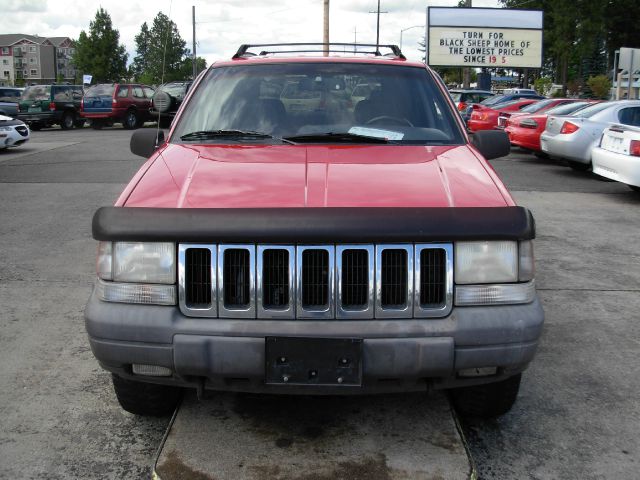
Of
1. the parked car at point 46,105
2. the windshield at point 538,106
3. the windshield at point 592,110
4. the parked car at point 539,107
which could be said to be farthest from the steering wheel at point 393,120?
the parked car at point 46,105

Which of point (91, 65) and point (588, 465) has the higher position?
point (91, 65)

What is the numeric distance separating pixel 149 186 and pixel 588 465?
2260mm

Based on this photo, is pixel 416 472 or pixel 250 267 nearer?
pixel 250 267

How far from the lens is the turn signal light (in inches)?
510

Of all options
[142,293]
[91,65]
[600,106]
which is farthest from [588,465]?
[91,65]

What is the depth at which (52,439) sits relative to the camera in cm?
337

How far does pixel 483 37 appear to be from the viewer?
35344 mm

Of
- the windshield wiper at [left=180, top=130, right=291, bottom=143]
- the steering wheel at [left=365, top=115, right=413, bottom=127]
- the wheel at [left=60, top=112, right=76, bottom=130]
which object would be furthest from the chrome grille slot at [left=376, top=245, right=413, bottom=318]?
the wheel at [left=60, top=112, right=76, bottom=130]

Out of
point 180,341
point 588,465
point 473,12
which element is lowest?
point 588,465

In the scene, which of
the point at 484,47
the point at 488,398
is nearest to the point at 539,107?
the point at 488,398

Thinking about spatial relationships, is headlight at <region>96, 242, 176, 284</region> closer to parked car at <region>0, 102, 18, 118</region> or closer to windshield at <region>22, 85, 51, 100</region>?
windshield at <region>22, 85, 51, 100</region>

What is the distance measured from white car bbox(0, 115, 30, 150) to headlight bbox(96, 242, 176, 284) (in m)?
15.0

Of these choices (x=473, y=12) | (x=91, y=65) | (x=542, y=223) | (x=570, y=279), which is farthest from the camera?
(x=91, y=65)

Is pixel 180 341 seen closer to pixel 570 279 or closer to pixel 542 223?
pixel 570 279
